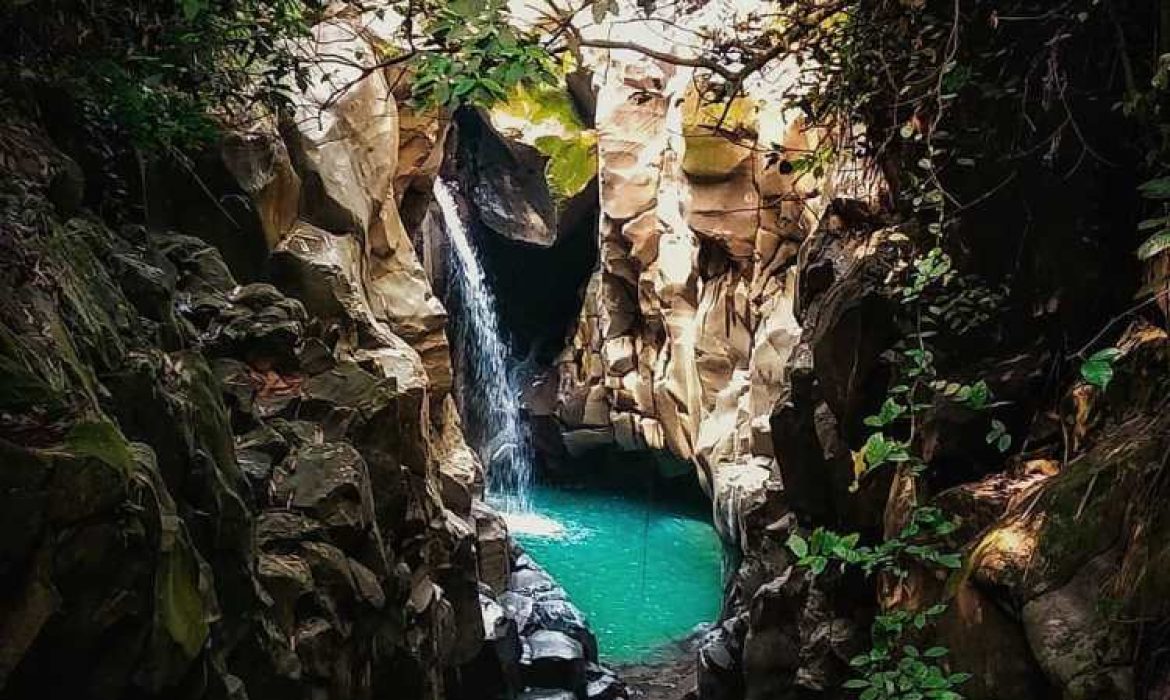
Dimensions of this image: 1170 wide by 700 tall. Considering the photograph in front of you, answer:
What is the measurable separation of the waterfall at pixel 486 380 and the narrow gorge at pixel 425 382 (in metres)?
8.80

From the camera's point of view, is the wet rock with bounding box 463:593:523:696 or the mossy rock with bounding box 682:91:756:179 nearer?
the wet rock with bounding box 463:593:523:696

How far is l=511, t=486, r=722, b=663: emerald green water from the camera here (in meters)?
14.4

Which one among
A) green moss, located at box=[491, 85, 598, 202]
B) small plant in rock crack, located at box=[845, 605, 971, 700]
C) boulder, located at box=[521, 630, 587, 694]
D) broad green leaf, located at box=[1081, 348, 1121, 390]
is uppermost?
green moss, located at box=[491, 85, 598, 202]

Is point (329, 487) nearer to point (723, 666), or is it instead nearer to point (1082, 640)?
point (1082, 640)

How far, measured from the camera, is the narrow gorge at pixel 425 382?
338 cm

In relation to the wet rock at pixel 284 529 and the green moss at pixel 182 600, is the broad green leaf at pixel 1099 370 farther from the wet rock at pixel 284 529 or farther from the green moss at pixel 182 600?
the wet rock at pixel 284 529

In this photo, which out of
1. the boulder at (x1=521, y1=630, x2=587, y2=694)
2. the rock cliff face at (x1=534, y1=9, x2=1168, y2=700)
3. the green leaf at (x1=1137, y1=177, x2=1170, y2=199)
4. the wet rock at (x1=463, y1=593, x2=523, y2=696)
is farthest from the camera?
the boulder at (x1=521, y1=630, x2=587, y2=694)

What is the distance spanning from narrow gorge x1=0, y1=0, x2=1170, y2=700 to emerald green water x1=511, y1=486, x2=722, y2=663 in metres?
2.69

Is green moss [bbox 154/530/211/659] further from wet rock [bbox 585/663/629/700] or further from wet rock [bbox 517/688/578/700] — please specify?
wet rock [bbox 585/663/629/700]

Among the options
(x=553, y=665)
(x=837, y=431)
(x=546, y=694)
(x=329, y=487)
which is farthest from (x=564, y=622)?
(x=329, y=487)

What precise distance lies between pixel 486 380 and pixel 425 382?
11.6 metres

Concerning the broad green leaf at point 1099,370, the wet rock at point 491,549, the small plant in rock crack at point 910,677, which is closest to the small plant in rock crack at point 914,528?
the small plant in rock crack at point 910,677

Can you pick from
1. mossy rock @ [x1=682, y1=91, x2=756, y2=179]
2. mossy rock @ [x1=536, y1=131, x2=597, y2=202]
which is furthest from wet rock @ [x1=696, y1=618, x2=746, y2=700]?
mossy rock @ [x1=536, y1=131, x2=597, y2=202]

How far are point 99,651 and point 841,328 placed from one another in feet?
16.1
